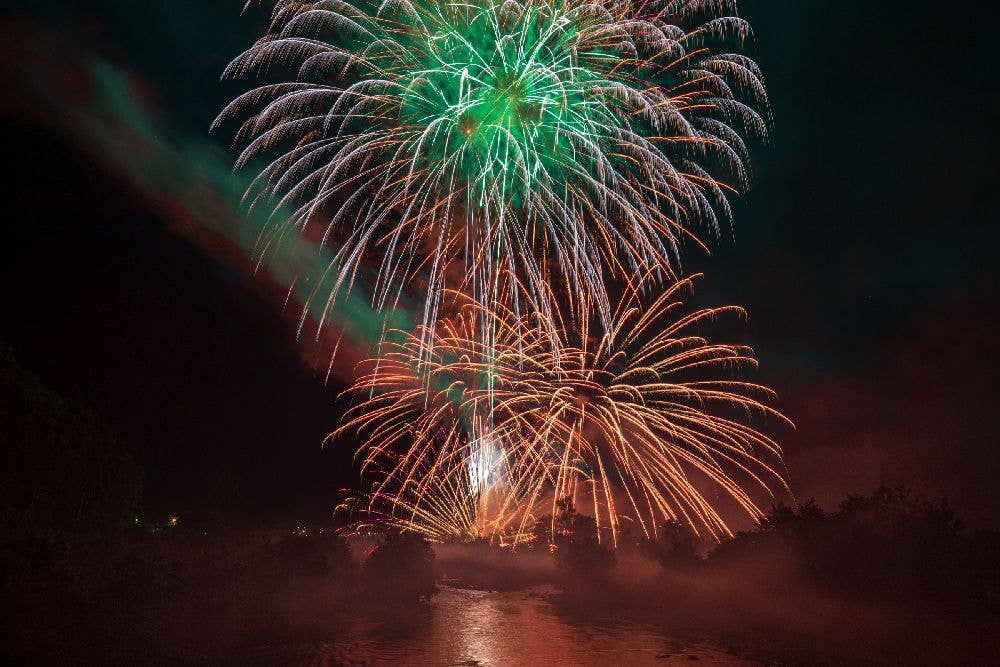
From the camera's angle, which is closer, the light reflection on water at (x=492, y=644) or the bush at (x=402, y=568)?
the light reflection on water at (x=492, y=644)

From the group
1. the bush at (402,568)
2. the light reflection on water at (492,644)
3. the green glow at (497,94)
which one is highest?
the green glow at (497,94)

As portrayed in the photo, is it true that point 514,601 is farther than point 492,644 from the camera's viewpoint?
Yes

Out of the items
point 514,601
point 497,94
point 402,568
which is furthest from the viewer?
point 402,568

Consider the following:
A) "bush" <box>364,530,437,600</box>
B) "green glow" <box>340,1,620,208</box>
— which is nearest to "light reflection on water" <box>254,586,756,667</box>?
"bush" <box>364,530,437,600</box>

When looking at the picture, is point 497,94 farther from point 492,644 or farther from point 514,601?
point 514,601

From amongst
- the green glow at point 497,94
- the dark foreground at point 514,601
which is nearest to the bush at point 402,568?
the dark foreground at point 514,601

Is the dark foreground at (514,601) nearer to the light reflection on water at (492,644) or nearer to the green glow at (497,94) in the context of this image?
the light reflection on water at (492,644)

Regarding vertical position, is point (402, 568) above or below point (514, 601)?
above

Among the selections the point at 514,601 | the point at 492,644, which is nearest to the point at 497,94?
the point at 492,644

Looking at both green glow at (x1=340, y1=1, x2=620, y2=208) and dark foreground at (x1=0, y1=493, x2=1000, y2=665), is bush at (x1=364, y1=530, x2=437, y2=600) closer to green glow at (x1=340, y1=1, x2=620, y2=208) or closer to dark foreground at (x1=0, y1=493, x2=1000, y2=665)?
dark foreground at (x1=0, y1=493, x2=1000, y2=665)
